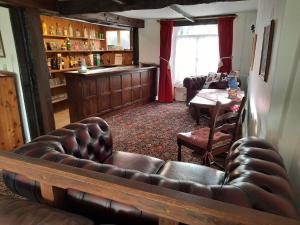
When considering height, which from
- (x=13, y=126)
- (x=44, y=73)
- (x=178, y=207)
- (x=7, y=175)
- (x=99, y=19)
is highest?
(x=99, y=19)

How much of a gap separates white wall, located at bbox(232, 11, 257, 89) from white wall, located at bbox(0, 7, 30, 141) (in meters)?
4.71

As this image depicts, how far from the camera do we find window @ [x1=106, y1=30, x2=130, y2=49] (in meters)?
6.89

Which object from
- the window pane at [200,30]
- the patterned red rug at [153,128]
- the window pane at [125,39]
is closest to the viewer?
the patterned red rug at [153,128]

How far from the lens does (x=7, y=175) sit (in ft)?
4.02

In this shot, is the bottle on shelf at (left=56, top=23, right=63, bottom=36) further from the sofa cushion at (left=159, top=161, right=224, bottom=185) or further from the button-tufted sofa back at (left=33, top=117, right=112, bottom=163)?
the sofa cushion at (left=159, top=161, right=224, bottom=185)

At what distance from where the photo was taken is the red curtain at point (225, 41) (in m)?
5.21

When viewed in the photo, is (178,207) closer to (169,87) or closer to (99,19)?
(99,19)

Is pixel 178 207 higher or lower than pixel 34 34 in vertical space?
lower

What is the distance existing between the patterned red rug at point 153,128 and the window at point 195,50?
1.13 m

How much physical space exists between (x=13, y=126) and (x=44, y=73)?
2.90ft

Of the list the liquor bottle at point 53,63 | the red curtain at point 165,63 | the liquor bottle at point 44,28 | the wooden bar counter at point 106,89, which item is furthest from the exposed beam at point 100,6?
the red curtain at point 165,63

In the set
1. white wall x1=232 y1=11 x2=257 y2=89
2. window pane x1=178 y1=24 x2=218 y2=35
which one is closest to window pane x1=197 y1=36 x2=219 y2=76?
window pane x1=178 y1=24 x2=218 y2=35

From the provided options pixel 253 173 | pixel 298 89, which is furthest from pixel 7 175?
pixel 298 89

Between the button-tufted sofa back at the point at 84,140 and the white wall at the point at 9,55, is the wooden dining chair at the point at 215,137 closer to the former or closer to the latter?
the button-tufted sofa back at the point at 84,140
